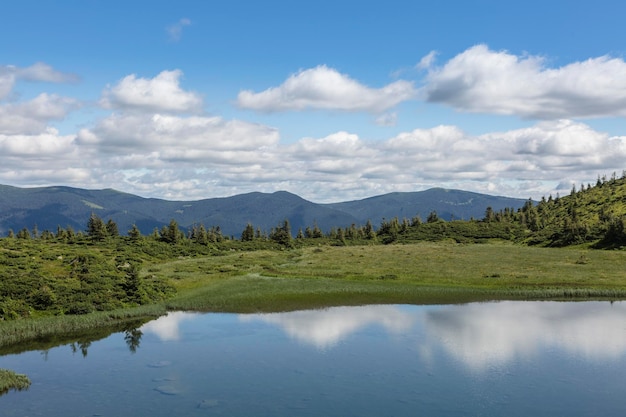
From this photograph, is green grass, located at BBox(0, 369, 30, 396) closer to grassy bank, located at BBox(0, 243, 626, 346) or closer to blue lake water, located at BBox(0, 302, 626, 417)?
blue lake water, located at BBox(0, 302, 626, 417)

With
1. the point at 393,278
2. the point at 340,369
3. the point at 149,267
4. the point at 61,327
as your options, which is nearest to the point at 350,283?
the point at 393,278

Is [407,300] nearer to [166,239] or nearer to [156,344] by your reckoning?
[156,344]

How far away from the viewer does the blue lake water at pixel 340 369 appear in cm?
3597

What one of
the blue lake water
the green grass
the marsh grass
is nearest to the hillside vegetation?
the marsh grass

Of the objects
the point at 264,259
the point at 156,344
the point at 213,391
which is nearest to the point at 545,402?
the point at 213,391

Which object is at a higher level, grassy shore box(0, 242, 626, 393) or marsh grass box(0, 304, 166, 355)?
grassy shore box(0, 242, 626, 393)

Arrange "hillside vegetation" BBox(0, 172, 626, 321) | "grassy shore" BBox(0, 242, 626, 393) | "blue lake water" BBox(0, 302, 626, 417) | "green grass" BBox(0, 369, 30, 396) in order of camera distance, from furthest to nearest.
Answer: "hillside vegetation" BBox(0, 172, 626, 321) → "grassy shore" BBox(0, 242, 626, 393) → "green grass" BBox(0, 369, 30, 396) → "blue lake water" BBox(0, 302, 626, 417)

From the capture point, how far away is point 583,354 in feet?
157

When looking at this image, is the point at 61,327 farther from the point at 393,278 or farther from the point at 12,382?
the point at 393,278

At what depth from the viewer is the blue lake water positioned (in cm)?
3597

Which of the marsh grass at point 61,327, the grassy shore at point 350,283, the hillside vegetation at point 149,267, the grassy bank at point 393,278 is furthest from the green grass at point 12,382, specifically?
the grassy bank at point 393,278

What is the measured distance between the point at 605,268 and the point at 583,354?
70596mm

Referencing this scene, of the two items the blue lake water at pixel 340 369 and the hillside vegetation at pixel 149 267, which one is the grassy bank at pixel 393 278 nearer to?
the hillside vegetation at pixel 149 267

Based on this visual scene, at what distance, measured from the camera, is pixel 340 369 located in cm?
4425
